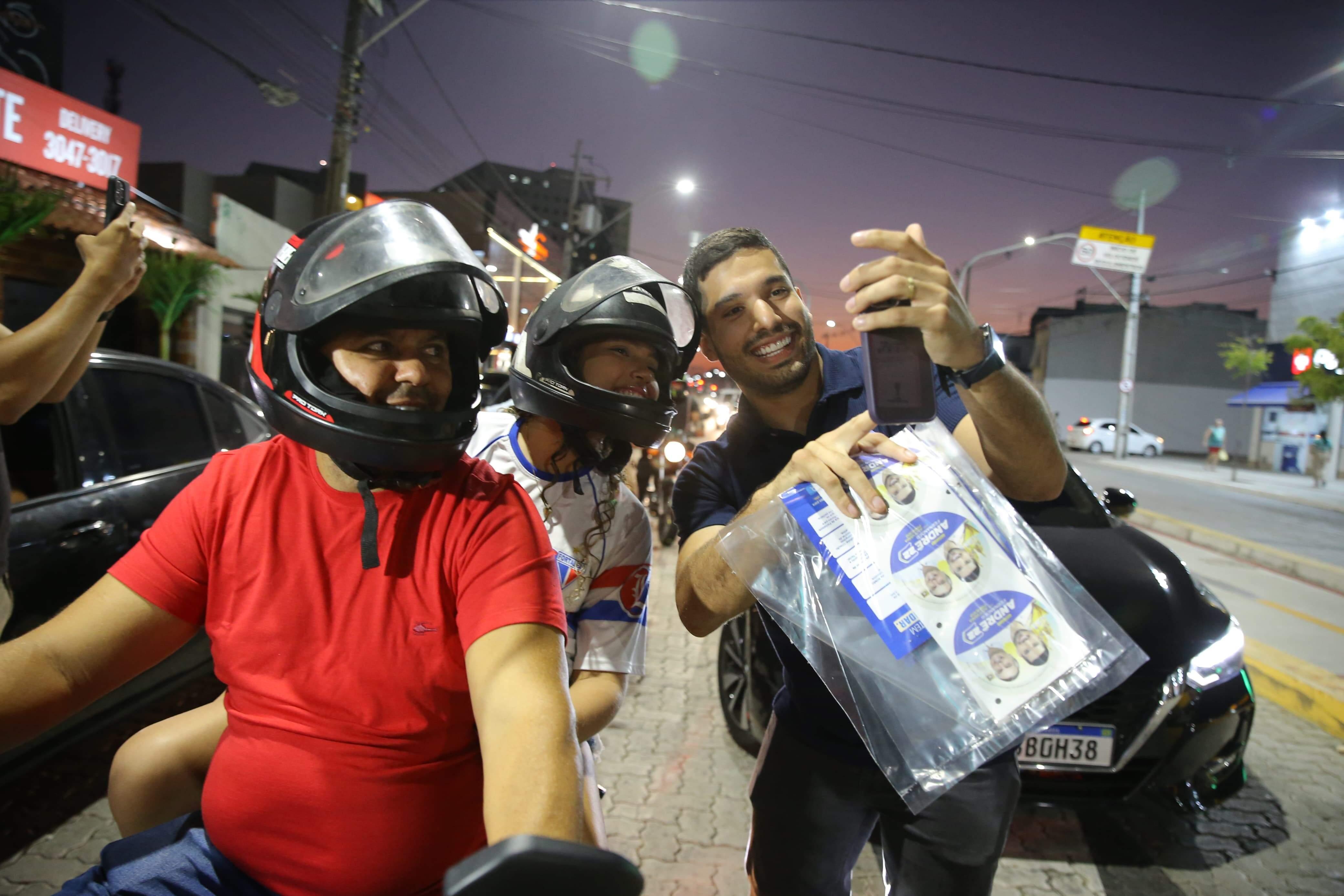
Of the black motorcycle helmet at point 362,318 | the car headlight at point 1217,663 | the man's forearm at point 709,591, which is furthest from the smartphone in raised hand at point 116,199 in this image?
the car headlight at point 1217,663

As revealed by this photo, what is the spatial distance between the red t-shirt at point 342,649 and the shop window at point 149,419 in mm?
2689

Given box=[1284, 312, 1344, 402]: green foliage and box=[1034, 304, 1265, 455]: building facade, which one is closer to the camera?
box=[1284, 312, 1344, 402]: green foliage

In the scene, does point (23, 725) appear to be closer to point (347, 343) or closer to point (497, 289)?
point (347, 343)

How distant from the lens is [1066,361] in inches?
1777

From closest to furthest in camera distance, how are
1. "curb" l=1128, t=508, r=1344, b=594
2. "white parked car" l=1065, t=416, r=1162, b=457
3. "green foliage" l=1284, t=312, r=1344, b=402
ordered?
"curb" l=1128, t=508, r=1344, b=594, "green foliage" l=1284, t=312, r=1344, b=402, "white parked car" l=1065, t=416, r=1162, b=457

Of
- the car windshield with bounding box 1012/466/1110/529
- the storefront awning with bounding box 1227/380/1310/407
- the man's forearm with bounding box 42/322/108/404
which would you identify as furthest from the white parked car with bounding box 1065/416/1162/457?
the man's forearm with bounding box 42/322/108/404

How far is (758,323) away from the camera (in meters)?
1.92

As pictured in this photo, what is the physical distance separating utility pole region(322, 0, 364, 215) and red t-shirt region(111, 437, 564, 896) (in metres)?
9.94

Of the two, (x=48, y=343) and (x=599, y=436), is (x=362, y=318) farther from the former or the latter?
(x=48, y=343)

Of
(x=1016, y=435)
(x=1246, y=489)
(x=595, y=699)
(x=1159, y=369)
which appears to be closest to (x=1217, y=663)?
(x=1016, y=435)

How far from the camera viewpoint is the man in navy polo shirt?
1450mm

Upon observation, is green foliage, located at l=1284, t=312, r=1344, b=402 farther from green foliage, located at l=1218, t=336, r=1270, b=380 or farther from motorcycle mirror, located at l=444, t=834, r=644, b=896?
motorcycle mirror, located at l=444, t=834, r=644, b=896

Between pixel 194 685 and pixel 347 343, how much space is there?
12.4 feet

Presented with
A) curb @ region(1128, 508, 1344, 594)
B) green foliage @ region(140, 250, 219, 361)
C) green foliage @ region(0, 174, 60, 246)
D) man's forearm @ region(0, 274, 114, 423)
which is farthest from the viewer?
green foliage @ region(140, 250, 219, 361)
